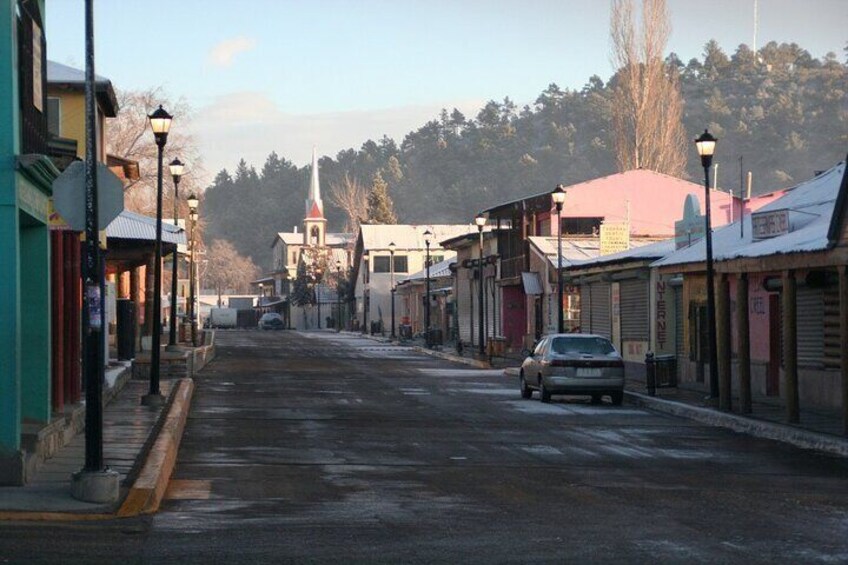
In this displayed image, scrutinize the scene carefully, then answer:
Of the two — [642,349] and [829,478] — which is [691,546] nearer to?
[829,478]

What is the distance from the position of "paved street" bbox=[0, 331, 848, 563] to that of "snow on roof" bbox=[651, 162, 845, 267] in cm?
330

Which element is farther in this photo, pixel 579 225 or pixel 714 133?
pixel 714 133

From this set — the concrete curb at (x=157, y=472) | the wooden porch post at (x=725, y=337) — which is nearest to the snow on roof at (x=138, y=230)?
→ the concrete curb at (x=157, y=472)

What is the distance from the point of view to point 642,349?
144 ft

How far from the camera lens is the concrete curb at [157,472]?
13359 millimetres

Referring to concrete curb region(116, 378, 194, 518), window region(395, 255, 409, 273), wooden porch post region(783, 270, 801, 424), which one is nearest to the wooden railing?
wooden porch post region(783, 270, 801, 424)

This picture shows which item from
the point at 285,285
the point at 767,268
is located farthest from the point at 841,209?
the point at 285,285

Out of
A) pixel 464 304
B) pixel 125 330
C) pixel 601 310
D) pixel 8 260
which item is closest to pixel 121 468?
pixel 8 260

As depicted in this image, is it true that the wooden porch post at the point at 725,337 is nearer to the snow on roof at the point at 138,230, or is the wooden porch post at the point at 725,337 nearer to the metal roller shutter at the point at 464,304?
the snow on roof at the point at 138,230

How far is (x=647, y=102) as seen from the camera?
79188 mm

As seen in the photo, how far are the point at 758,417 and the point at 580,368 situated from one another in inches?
228

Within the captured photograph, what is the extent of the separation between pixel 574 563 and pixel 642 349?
A: 111 ft

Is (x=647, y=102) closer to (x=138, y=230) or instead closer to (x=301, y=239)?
(x=138, y=230)

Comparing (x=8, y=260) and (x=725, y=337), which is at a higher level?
(x=8, y=260)
